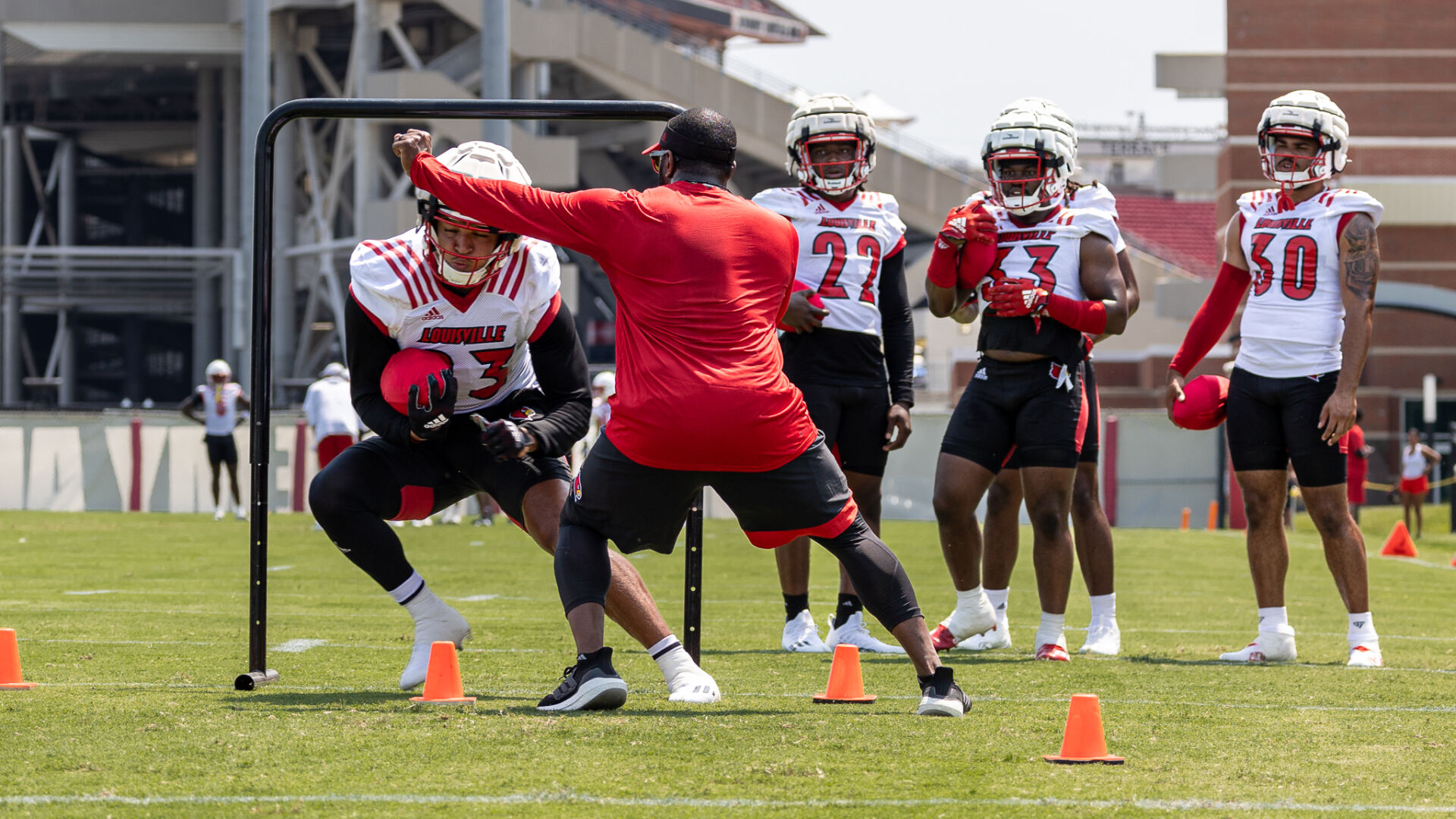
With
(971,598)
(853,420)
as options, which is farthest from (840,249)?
(971,598)

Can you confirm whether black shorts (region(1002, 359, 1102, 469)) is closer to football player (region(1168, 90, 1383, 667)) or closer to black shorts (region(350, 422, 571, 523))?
football player (region(1168, 90, 1383, 667))

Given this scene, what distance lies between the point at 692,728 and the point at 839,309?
2729 mm

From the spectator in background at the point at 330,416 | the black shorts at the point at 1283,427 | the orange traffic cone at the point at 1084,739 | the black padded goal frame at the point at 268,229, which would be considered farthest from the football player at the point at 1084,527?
the spectator in background at the point at 330,416

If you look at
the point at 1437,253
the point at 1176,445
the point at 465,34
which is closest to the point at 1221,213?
the point at 1437,253

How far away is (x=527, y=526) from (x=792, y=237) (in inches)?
55.5

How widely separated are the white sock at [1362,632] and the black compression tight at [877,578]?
2.47 meters

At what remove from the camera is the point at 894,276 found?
6949mm

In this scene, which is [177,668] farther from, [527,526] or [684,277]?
[684,277]

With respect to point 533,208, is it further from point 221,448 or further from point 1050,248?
point 221,448

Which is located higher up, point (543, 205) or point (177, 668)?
point (543, 205)

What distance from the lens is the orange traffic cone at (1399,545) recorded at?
15938 millimetres

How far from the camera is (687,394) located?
4496 mm

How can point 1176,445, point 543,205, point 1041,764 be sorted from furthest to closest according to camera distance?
point 1176,445 → point 543,205 → point 1041,764

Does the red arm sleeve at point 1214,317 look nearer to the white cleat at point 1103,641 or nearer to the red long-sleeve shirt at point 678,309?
the white cleat at point 1103,641
